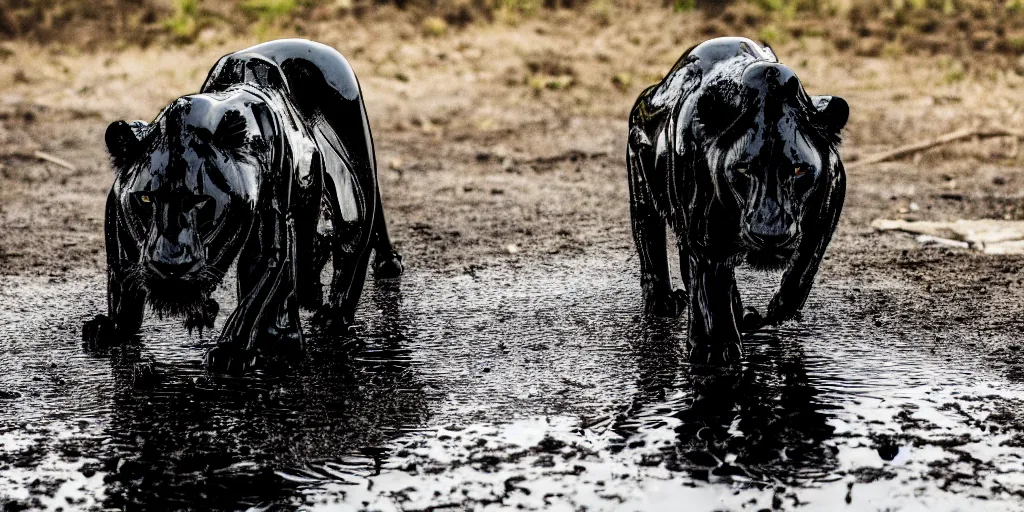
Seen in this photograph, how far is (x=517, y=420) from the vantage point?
4863 mm

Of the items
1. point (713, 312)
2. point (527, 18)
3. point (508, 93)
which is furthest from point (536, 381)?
point (527, 18)

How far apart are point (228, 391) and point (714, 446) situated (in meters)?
1.86

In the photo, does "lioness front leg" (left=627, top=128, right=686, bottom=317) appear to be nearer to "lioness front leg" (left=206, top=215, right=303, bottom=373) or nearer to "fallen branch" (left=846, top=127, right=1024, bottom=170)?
"lioness front leg" (left=206, top=215, right=303, bottom=373)

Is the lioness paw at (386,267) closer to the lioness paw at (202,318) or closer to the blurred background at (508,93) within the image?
the blurred background at (508,93)

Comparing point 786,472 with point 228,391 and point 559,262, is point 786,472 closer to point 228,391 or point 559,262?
point 228,391

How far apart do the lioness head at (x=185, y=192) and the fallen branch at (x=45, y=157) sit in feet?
19.4

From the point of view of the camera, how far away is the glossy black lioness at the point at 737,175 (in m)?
4.93

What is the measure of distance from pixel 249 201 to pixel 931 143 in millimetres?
7465

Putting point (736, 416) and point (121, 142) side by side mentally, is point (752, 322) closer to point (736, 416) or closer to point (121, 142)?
point (736, 416)

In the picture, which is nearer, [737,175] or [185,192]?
[185,192]

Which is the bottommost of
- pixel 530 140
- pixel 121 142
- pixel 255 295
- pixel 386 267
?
pixel 386 267

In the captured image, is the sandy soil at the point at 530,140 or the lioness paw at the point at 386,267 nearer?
the lioness paw at the point at 386,267

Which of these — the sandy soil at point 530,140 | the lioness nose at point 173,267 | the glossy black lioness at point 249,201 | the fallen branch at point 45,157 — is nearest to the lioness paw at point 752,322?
the sandy soil at point 530,140

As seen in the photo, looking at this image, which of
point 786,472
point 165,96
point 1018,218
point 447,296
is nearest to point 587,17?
point 165,96
